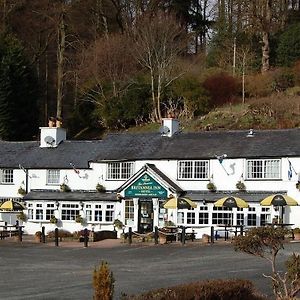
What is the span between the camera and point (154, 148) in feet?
138

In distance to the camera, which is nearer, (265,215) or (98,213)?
(265,215)

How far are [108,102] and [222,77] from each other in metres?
8.62

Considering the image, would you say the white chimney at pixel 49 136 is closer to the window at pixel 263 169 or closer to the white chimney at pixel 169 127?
the white chimney at pixel 169 127

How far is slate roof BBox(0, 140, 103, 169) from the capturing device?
43.8 metres

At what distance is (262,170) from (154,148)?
22.0 feet

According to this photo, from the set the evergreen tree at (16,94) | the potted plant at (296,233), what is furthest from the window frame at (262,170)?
the evergreen tree at (16,94)

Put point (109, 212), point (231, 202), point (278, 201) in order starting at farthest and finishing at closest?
point (109, 212)
point (231, 202)
point (278, 201)

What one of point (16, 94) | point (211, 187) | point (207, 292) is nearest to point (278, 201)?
point (211, 187)

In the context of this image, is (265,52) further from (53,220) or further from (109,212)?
(53,220)

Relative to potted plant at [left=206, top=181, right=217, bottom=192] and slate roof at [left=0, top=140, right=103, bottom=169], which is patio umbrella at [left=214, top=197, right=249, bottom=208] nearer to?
potted plant at [left=206, top=181, right=217, bottom=192]

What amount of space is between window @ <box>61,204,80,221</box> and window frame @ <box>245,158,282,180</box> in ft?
32.7

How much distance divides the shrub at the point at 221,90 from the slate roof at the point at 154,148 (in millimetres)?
11374

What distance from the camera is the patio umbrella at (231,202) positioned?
3602cm

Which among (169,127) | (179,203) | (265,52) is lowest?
(179,203)
